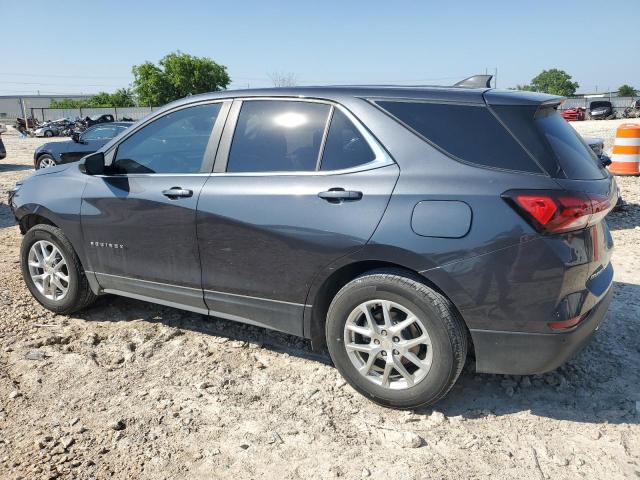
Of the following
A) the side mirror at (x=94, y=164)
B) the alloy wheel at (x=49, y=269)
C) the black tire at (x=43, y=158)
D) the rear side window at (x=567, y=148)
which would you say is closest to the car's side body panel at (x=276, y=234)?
the rear side window at (x=567, y=148)

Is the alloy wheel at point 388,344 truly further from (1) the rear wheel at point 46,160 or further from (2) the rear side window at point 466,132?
(1) the rear wheel at point 46,160

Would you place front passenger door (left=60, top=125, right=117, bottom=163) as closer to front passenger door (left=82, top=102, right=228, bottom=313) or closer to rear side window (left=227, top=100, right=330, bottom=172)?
front passenger door (left=82, top=102, right=228, bottom=313)

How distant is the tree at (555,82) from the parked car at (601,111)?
63.6 meters

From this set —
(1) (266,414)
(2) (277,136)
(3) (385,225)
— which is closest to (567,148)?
(3) (385,225)

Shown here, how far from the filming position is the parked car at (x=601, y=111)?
3819 centimetres

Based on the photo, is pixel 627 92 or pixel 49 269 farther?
pixel 627 92

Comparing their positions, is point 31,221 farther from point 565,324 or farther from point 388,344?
point 565,324

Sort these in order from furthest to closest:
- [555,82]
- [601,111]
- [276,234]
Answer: [555,82]
[601,111]
[276,234]

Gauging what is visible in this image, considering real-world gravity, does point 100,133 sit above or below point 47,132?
above

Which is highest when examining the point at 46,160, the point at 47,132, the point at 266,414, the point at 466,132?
the point at 466,132

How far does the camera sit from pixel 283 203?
9.97 feet

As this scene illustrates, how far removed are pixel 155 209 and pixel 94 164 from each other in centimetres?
69

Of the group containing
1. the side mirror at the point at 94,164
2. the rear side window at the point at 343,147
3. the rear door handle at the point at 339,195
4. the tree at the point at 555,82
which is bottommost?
the rear door handle at the point at 339,195

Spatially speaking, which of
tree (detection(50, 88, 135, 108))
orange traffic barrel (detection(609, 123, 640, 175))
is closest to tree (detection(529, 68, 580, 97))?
tree (detection(50, 88, 135, 108))
